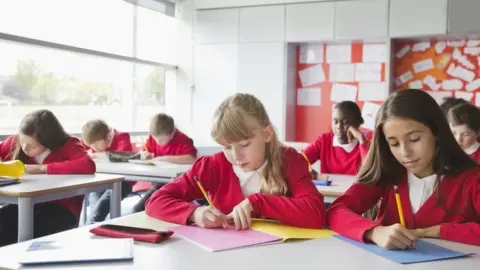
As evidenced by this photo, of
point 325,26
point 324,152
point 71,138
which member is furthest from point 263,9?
point 71,138

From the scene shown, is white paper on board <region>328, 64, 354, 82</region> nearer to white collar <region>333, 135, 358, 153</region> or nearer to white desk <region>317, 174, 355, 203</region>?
white collar <region>333, 135, 358, 153</region>

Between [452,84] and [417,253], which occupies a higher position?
[452,84]

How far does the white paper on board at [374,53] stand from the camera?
551cm

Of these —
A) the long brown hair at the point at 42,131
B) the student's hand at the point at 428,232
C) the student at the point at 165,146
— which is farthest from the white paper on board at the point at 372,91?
the student's hand at the point at 428,232

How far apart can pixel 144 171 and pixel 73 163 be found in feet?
2.43

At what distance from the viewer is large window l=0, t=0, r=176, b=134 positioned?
447 cm

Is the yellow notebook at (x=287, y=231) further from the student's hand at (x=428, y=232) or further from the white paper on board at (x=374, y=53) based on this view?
the white paper on board at (x=374, y=53)

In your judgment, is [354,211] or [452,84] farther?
[452,84]

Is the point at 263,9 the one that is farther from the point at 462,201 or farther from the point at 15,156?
the point at 462,201

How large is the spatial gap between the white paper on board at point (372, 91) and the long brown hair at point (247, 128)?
13.2 feet

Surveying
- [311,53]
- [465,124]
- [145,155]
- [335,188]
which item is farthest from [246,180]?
[311,53]

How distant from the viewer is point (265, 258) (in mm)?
1211

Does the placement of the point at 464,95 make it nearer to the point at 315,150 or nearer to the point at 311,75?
the point at 311,75

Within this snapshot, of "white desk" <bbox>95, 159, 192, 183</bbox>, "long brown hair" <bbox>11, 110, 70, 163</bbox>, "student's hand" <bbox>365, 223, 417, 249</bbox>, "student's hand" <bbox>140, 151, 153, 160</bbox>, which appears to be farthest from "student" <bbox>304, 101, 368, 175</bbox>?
"student's hand" <bbox>365, 223, 417, 249</bbox>
